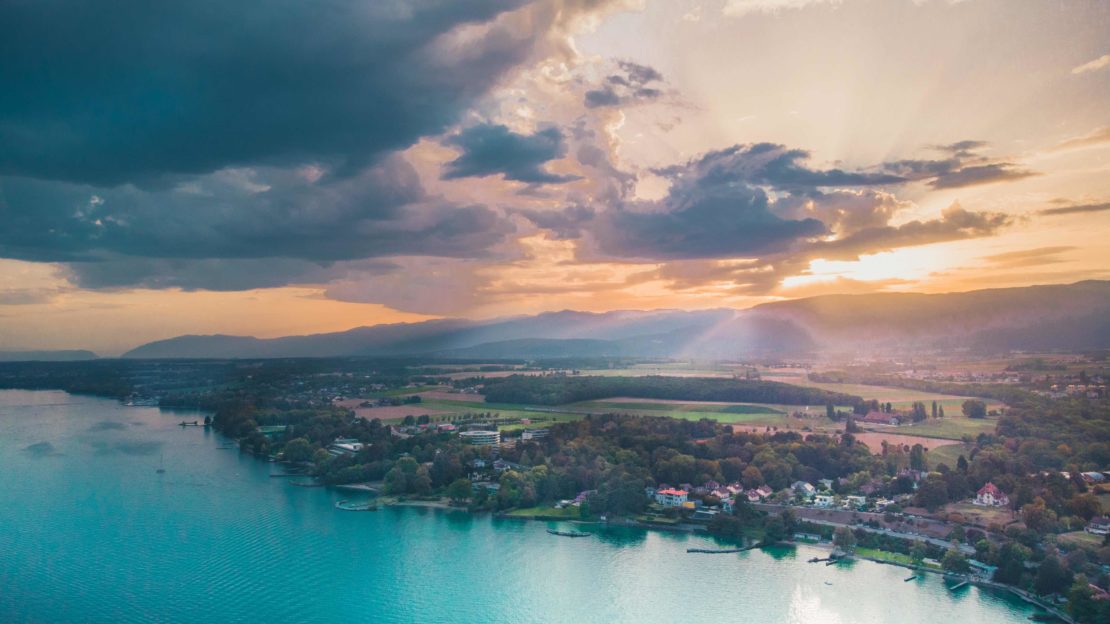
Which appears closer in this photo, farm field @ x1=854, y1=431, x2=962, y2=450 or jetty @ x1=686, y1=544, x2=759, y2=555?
jetty @ x1=686, y1=544, x2=759, y2=555

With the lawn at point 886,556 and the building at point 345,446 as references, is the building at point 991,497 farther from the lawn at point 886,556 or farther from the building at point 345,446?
the building at point 345,446

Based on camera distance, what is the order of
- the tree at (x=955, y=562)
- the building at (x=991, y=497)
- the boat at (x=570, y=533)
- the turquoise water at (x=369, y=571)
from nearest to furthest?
the turquoise water at (x=369, y=571)
the tree at (x=955, y=562)
the building at (x=991, y=497)
the boat at (x=570, y=533)

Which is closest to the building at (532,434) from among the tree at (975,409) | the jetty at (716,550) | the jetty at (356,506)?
the jetty at (356,506)

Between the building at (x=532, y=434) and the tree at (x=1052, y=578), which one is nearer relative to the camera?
the tree at (x=1052, y=578)

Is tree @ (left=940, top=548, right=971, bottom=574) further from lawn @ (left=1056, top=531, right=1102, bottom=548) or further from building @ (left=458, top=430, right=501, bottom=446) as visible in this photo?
building @ (left=458, top=430, right=501, bottom=446)

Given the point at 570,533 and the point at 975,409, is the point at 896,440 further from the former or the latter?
the point at 570,533

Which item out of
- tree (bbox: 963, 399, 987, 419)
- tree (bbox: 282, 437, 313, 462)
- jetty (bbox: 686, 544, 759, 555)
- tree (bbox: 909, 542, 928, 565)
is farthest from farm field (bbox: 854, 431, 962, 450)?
tree (bbox: 282, 437, 313, 462)

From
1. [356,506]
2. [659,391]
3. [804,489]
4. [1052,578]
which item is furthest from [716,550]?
[659,391]
